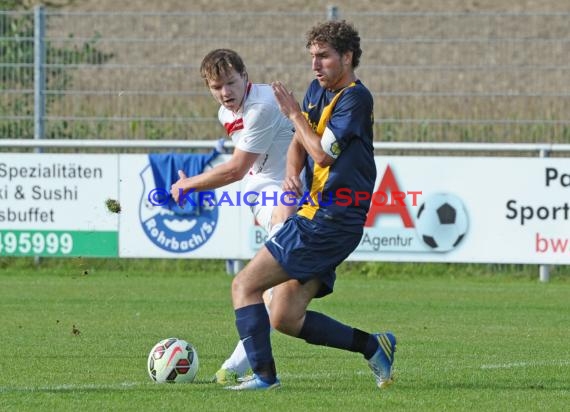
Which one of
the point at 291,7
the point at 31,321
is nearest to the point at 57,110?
the point at 31,321

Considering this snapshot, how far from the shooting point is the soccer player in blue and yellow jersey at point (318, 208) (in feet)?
26.1

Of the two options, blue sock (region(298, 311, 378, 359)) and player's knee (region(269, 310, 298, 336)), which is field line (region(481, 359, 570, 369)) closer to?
blue sock (region(298, 311, 378, 359))

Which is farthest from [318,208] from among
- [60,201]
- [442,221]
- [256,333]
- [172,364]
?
[60,201]

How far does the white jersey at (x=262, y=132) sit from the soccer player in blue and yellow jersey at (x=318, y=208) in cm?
51

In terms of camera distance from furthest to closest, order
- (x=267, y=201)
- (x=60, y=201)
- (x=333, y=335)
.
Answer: (x=60, y=201) < (x=267, y=201) < (x=333, y=335)

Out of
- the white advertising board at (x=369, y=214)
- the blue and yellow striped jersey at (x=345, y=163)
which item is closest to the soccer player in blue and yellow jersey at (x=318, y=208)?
the blue and yellow striped jersey at (x=345, y=163)

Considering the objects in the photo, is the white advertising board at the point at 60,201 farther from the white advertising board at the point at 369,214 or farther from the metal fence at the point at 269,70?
the metal fence at the point at 269,70

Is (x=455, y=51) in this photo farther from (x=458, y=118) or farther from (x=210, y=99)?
(x=210, y=99)

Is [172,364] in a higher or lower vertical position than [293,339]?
higher

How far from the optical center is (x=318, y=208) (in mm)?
8125

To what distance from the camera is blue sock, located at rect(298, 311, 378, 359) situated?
827 cm

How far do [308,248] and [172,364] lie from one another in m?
1.27

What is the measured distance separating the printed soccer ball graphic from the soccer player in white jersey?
6915mm

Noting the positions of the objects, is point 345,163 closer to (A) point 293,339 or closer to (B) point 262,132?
(B) point 262,132
